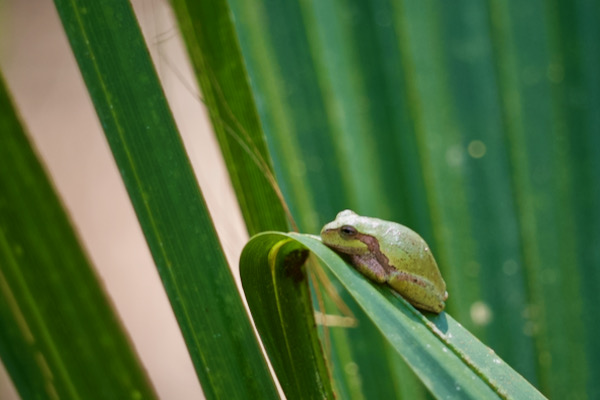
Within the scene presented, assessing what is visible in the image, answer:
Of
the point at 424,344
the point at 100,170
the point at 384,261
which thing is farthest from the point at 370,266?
the point at 100,170

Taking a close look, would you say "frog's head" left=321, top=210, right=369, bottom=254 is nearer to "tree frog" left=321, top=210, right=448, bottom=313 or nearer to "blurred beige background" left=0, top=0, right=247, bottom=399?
"tree frog" left=321, top=210, right=448, bottom=313

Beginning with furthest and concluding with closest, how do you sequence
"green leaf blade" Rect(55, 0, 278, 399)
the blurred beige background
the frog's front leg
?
the blurred beige background
the frog's front leg
"green leaf blade" Rect(55, 0, 278, 399)

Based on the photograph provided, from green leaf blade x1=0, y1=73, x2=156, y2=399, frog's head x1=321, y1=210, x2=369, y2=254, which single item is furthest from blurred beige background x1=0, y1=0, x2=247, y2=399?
green leaf blade x1=0, y1=73, x2=156, y2=399

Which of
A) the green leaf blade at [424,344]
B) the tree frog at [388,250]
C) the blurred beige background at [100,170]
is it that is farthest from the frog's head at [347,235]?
the blurred beige background at [100,170]

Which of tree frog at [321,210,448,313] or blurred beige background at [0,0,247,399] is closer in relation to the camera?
tree frog at [321,210,448,313]

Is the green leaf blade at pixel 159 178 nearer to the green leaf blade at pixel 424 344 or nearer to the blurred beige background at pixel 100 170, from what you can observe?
the green leaf blade at pixel 424 344

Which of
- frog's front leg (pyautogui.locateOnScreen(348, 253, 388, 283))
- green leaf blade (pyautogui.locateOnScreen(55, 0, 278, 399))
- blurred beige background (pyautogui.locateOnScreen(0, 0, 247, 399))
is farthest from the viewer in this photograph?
blurred beige background (pyautogui.locateOnScreen(0, 0, 247, 399))

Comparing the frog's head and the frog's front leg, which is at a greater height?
the frog's head
